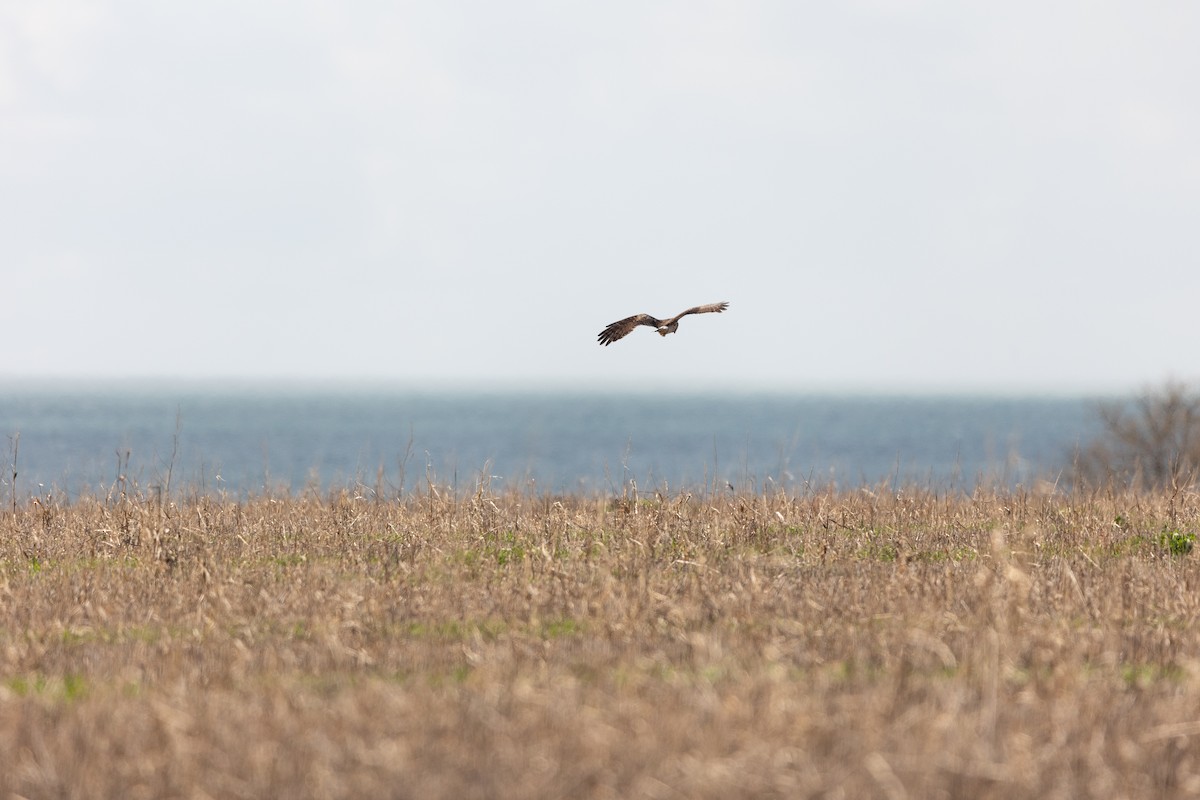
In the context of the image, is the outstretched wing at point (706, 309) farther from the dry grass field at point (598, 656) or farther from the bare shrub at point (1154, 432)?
the bare shrub at point (1154, 432)

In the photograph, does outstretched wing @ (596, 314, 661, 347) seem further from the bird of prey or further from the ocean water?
the ocean water

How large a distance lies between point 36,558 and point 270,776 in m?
8.32

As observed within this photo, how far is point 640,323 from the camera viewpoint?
12711 millimetres

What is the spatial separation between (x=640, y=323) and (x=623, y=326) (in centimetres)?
22

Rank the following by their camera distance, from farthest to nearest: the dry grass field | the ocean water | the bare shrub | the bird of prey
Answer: the ocean water, the bare shrub, the bird of prey, the dry grass field

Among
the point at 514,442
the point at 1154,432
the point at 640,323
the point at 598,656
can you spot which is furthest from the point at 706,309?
the point at 514,442

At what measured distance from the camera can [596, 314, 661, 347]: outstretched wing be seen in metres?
12.5

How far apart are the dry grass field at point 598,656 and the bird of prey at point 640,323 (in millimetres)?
2050

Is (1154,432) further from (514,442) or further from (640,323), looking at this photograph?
(514,442)

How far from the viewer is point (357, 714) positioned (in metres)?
6.19

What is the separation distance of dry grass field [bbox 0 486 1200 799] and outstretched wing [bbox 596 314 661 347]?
203 centimetres

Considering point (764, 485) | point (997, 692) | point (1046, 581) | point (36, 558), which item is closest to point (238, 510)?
point (36, 558)

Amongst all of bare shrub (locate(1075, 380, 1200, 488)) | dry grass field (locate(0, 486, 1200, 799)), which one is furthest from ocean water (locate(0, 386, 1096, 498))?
dry grass field (locate(0, 486, 1200, 799))

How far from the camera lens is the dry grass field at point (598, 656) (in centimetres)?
579
